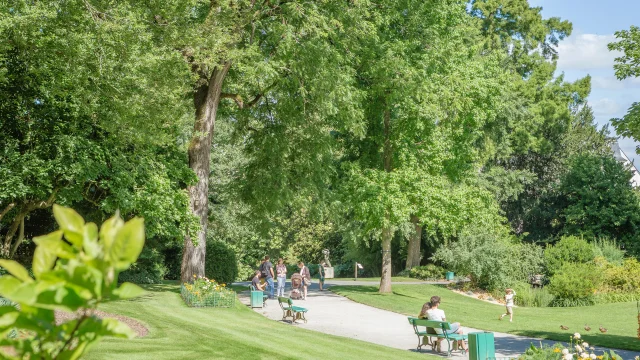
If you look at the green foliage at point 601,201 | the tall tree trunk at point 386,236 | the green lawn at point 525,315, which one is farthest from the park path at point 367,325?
the green foliage at point 601,201

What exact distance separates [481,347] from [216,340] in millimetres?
5537

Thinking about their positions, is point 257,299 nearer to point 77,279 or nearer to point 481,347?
point 481,347

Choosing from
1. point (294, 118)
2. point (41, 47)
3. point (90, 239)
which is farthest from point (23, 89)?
point (90, 239)

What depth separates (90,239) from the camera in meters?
1.43

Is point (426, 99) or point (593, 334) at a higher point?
point (426, 99)

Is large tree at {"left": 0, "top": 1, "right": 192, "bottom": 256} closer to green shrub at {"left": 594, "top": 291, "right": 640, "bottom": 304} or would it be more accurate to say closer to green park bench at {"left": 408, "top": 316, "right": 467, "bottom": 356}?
green park bench at {"left": 408, "top": 316, "right": 467, "bottom": 356}

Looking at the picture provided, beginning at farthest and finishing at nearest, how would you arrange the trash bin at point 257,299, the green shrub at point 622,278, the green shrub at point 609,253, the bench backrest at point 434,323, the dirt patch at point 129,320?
the green shrub at point 609,253, the green shrub at point 622,278, the trash bin at point 257,299, the bench backrest at point 434,323, the dirt patch at point 129,320

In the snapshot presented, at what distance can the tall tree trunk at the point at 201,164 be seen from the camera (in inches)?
966

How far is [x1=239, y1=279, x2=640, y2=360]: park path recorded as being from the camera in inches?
688

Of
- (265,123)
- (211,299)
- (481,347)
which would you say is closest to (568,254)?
(265,123)

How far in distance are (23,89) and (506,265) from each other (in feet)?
77.3

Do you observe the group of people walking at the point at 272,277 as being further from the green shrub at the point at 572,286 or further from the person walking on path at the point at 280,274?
the green shrub at the point at 572,286

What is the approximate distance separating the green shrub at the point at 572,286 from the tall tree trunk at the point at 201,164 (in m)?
16.2

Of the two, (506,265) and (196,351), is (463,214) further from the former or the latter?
(196,351)
